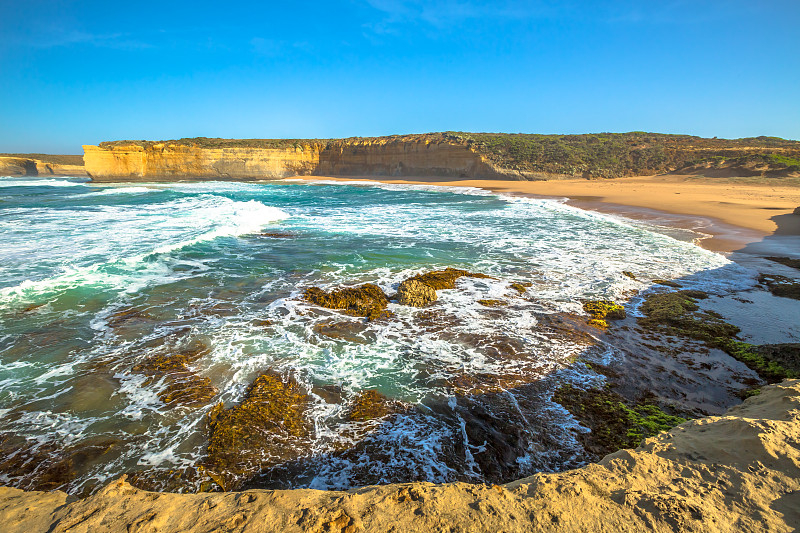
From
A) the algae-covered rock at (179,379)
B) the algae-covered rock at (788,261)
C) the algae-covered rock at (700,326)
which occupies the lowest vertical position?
the algae-covered rock at (179,379)

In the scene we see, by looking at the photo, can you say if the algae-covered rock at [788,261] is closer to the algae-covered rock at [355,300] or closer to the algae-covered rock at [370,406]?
the algae-covered rock at [355,300]

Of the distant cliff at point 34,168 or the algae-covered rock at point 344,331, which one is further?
the distant cliff at point 34,168

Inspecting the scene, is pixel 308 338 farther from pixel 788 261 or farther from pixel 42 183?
pixel 42 183

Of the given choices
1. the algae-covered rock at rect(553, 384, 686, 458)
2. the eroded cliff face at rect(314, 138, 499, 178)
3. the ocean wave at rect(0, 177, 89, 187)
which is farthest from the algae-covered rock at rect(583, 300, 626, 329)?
the ocean wave at rect(0, 177, 89, 187)

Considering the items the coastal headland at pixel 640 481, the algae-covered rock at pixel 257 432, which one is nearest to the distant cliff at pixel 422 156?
the coastal headland at pixel 640 481

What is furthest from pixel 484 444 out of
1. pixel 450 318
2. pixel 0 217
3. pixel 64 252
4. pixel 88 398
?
pixel 0 217
